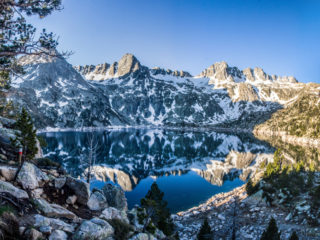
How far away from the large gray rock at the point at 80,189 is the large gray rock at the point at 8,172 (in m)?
3.57

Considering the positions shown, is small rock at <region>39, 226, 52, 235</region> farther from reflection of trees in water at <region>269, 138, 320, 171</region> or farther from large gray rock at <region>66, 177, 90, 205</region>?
reflection of trees in water at <region>269, 138, 320, 171</region>

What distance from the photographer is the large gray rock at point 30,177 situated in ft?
37.9

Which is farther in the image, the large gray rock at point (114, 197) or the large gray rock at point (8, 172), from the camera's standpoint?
the large gray rock at point (114, 197)

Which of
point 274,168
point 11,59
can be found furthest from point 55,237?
point 274,168

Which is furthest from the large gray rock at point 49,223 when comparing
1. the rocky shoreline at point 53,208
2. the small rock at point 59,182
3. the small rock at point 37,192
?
the small rock at point 59,182

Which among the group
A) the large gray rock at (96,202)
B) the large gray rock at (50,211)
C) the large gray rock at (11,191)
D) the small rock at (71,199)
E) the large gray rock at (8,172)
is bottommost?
the large gray rock at (96,202)

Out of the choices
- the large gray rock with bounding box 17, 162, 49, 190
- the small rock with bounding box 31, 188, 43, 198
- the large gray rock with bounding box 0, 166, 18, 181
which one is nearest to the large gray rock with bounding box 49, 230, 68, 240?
the small rock with bounding box 31, 188, 43, 198

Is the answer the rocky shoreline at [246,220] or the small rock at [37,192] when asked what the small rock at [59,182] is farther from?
the rocky shoreline at [246,220]

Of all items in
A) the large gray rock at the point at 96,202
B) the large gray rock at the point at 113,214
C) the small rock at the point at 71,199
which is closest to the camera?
the small rock at the point at 71,199

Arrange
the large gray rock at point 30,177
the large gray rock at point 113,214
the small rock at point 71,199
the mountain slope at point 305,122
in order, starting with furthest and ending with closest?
the mountain slope at point 305,122
the large gray rock at point 113,214
the small rock at point 71,199
the large gray rock at point 30,177

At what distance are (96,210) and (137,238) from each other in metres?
4.07

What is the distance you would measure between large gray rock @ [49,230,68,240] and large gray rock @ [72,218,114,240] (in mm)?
428

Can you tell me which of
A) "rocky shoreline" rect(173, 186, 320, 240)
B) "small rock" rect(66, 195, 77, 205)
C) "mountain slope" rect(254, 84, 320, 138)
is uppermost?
"mountain slope" rect(254, 84, 320, 138)

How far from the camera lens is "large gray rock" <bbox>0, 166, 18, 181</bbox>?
11.2 meters
